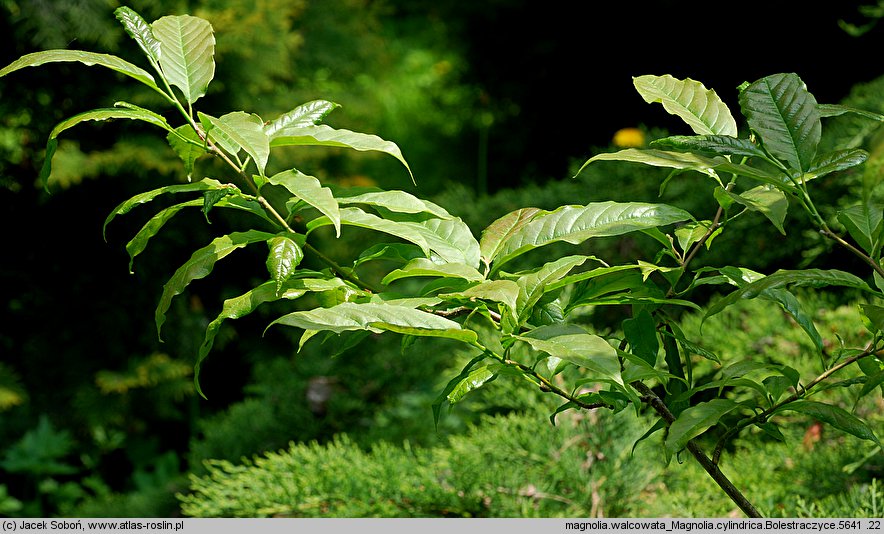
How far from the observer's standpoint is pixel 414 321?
0.54m

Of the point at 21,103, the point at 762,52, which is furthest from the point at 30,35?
the point at 762,52

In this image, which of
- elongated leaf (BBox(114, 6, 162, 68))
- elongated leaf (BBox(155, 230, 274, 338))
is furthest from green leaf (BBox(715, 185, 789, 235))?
elongated leaf (BBox(114, 6, 162, 68))

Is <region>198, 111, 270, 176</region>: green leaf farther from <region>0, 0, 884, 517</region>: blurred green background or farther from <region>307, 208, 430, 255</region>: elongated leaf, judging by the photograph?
<region>0, 0, 884, 517</region>: blurred green background

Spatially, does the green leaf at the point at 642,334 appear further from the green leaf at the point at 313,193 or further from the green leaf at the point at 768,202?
the green leaf at the point at 313,193

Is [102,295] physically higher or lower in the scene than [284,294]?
lower

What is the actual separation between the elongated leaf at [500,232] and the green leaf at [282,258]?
6.2 inches

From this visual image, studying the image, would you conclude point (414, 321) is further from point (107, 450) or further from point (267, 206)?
point (107, 450)

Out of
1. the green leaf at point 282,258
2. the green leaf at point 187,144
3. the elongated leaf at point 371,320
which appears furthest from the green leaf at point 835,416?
the green leaf at point 187,144

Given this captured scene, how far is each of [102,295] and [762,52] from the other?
7.51ft

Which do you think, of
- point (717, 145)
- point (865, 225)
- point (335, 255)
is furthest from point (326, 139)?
point (335, 255)

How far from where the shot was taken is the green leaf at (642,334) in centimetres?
67

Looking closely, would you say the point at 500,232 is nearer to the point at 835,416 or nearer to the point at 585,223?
the point at 585,223

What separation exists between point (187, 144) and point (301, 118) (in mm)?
100

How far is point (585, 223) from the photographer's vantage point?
0.64 meters
